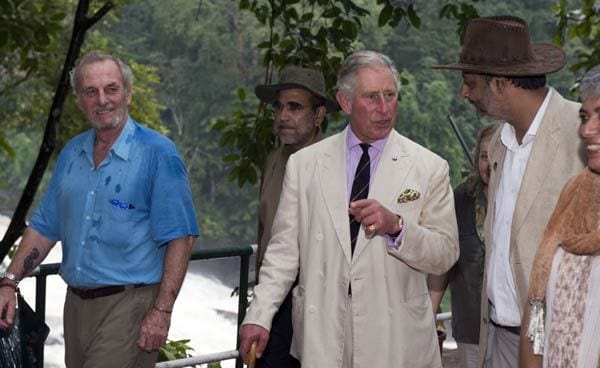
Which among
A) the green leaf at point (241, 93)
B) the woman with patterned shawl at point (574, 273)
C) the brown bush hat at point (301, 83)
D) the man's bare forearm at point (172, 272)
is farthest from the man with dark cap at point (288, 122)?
the green leaf at point (241, 93)

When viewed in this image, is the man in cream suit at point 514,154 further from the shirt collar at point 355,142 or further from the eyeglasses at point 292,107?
the eyeglasses at point 292,107

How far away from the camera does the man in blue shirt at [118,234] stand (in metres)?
4.34

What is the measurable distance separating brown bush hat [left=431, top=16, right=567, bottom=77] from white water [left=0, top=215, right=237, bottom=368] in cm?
3716

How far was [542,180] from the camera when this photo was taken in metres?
3.86

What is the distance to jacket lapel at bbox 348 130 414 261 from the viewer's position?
157 inches

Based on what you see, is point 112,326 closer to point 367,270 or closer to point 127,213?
point 127,213

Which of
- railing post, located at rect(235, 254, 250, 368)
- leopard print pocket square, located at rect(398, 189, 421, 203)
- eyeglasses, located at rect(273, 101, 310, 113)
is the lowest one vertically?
railing post, located at rect(235, 254, 250, 368)

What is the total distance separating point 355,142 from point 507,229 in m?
0.63

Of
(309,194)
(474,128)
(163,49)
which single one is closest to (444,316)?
(309,194)

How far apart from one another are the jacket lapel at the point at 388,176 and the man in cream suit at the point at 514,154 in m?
0.32

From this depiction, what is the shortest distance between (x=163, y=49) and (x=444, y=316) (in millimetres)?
53742

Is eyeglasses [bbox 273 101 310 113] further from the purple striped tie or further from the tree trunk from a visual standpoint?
the tree trunk

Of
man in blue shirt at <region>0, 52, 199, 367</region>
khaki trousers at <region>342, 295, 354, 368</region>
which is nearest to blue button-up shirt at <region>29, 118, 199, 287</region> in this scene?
man in blue shirt at <region>0, 52, 199, 367</region>

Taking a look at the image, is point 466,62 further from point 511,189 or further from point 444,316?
point 444,316
